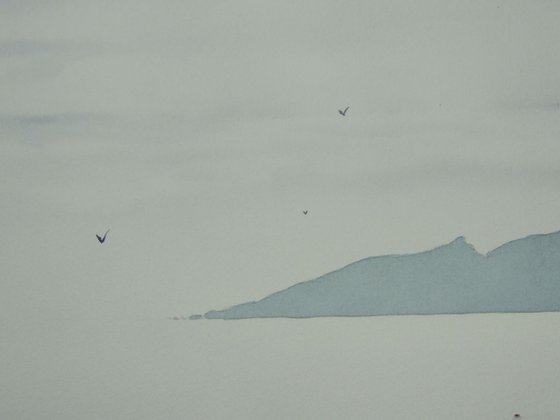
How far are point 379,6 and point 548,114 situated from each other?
508 mm

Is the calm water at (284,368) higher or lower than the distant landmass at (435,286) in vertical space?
lower

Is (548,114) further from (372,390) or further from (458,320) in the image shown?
(372,390)

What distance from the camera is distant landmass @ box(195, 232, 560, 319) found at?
5.54ft

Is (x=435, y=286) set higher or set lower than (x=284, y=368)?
higher

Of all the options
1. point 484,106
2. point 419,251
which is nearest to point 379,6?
point 484,106

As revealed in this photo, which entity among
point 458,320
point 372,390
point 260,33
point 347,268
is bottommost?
point 372,390

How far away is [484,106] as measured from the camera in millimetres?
1729

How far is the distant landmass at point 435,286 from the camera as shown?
169cm

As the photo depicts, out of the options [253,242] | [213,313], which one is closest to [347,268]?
[253,242]

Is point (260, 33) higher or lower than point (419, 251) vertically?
higher

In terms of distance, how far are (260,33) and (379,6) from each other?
0.32 metres

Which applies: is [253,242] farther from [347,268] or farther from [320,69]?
[320,69]

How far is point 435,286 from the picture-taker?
171 centimetres

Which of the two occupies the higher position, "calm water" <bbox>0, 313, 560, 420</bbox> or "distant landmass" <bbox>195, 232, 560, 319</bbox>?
"distant landmass" <bbox>195, 232, 560, 319</bbox>
